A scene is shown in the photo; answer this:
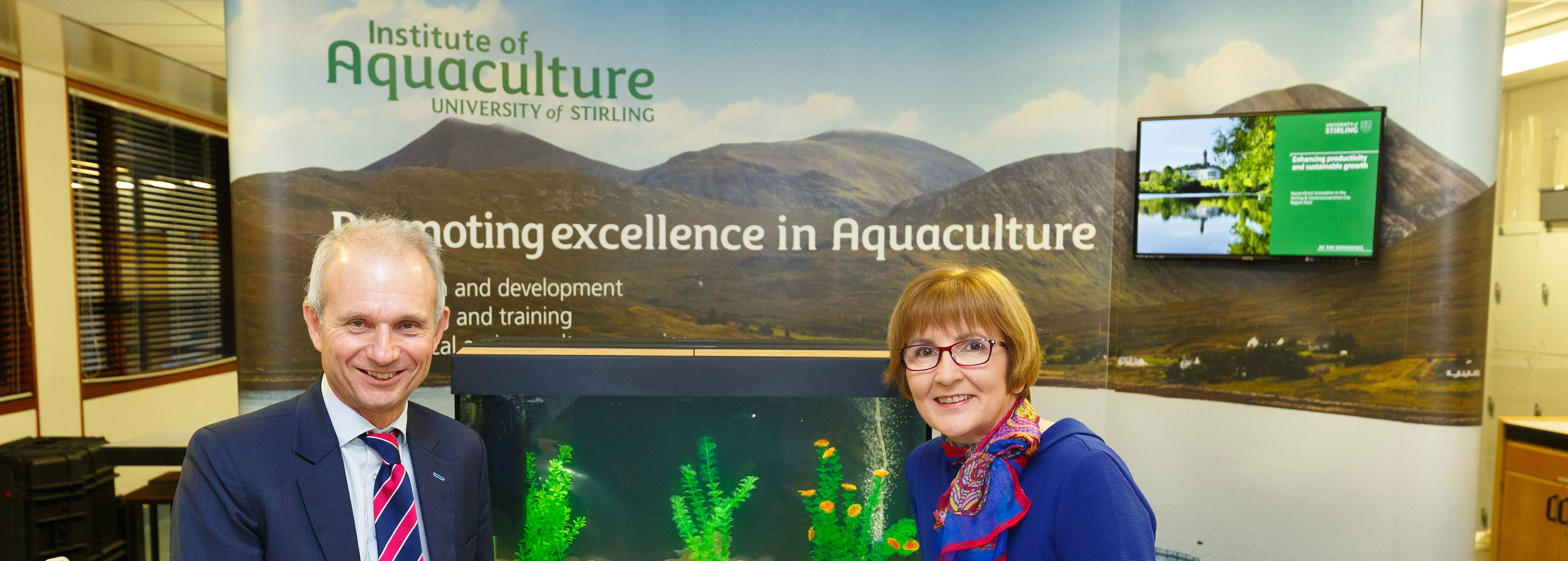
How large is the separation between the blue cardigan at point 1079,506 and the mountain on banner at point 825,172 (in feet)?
7.92

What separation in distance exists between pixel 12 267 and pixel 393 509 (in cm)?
528

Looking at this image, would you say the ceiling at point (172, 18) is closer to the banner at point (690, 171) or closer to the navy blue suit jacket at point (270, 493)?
the banner at point (690, 171)

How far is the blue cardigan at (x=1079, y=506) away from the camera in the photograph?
3.80ft

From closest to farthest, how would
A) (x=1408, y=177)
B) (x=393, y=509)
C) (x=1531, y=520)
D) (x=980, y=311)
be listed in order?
(x=393, y=509)
(x=980, y=311)
(x=1408, y=177)
(x=1531, y=520)

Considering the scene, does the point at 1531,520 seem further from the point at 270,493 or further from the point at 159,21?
the point at 159,21

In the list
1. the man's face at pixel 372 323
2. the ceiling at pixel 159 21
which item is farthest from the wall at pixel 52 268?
the man's face at pixel 372 323

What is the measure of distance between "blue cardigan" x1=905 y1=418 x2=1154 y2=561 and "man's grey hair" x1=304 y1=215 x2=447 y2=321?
1060 mm

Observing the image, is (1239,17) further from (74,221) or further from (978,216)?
(74,221)

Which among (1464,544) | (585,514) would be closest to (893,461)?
(585,514)

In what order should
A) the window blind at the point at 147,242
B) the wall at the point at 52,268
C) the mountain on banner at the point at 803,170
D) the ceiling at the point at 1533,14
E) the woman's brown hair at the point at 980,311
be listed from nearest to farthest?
the woman's brown hair at the point at 980,311, the mountain on banner at the point at 803,170, the ceiling at the point at 1533,14, the wall at the point at 52,268, the window blind at the point at 147,242

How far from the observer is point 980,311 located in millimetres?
1334

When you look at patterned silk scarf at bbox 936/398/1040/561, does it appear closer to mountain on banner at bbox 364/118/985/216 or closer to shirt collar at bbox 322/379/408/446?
shirt collar at bbox 322/379/408/446

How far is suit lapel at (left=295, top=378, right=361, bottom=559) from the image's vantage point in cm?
114

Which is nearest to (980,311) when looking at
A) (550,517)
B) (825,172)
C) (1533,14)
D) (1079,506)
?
(1079,506)
